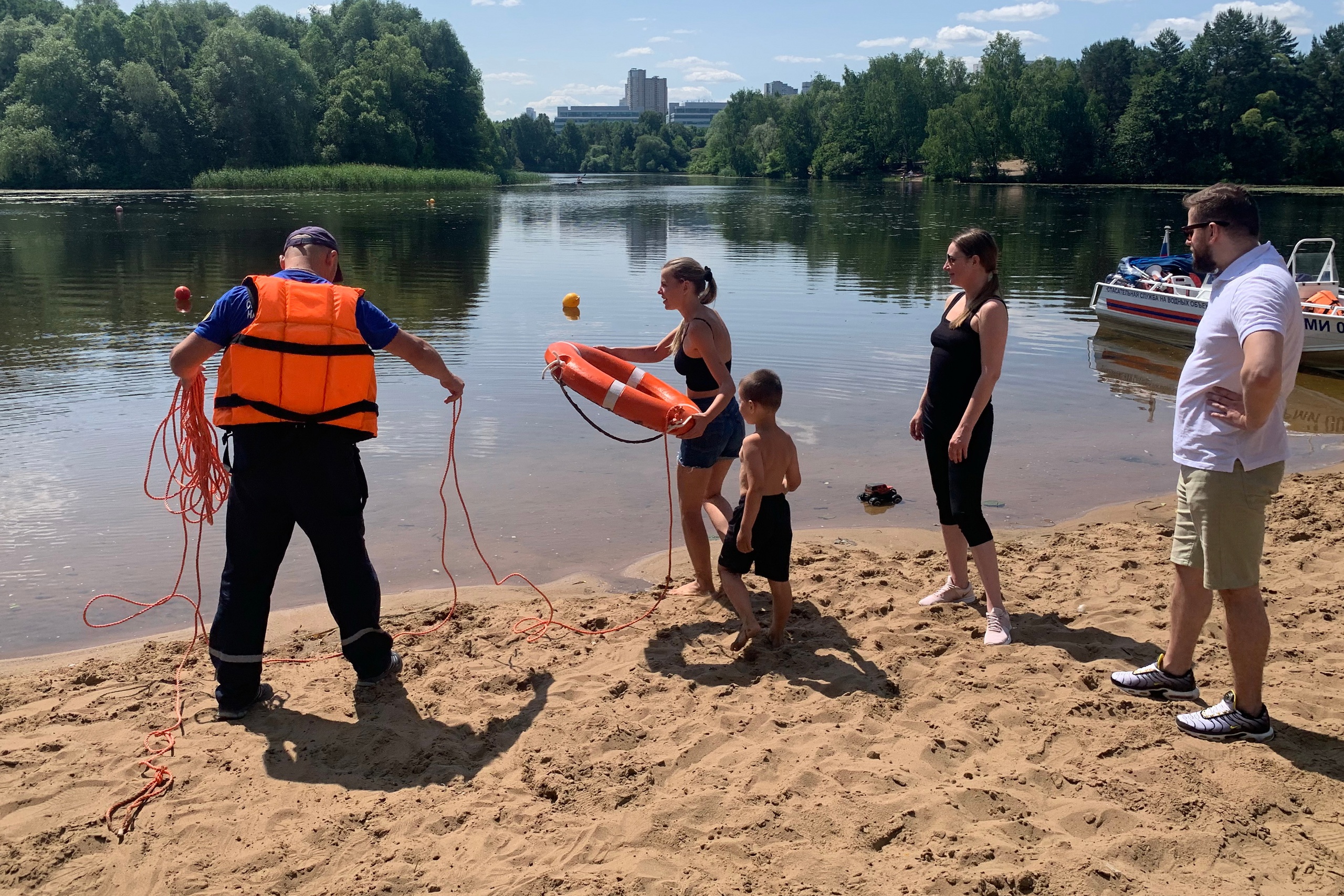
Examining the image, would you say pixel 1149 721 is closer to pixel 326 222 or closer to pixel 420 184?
pixel 326 222

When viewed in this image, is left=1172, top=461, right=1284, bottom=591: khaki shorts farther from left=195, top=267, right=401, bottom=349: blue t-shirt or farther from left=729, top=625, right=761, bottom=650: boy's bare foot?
left=195, top=267, right=401, bottom=349: blue t-shirt

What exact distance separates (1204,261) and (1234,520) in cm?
95

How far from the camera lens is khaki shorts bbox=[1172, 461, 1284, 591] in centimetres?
346

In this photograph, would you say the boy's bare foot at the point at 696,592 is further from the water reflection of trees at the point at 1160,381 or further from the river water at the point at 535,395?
the water reflection of trees at the point at 1160,381

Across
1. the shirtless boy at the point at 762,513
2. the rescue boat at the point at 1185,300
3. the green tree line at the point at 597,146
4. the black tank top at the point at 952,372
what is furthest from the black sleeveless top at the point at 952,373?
the green tree line at the point at 597,146

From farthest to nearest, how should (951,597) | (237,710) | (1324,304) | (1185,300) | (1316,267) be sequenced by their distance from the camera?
(1185,300) < (1316,267) < (1324,304) < (951,597) < (237,710)

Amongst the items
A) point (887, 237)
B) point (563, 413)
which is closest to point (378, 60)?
point (887, 237)

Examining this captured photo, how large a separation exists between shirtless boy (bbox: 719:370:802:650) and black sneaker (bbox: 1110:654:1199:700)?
143cm

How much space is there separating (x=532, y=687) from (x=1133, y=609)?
2.98 meters

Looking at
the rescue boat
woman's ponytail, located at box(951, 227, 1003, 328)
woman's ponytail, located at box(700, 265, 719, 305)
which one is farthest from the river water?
woman's ponytail, located at box(951, 227, 1003, 328)

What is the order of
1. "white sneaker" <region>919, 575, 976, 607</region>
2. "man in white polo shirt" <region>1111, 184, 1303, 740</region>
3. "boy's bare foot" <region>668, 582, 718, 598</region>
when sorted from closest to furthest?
"man in white polo shirt" <region>1111, 184, 1303, 740</region>, "white sneaker" <region>919, 575, 976, 607</region>, "boy's bare foot" <region>668, 582, 718, 598</region>

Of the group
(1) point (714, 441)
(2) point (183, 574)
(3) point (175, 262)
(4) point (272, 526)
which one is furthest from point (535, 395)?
(3) point (175, 262)

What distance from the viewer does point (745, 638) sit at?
15.3ft

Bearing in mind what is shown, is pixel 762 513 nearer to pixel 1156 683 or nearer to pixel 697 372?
pixel 697 372
